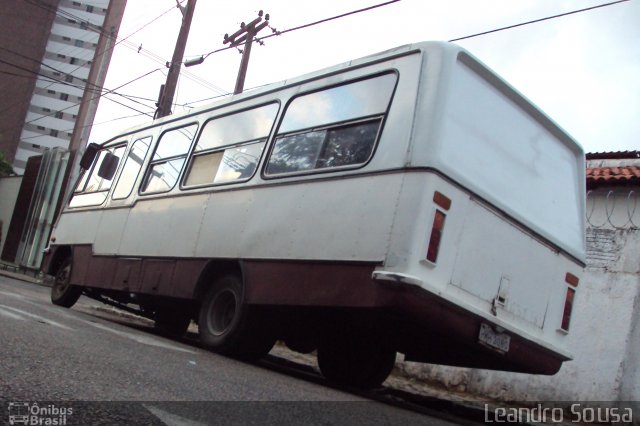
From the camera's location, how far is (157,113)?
18.0 metres

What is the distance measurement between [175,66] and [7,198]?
1708 cm

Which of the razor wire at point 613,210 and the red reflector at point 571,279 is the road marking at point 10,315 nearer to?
the red reflector at point 571,279

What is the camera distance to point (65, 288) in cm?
1031

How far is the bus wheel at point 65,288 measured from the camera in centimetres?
1025

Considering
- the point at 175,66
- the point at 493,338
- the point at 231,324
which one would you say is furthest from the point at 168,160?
the point at 175,66

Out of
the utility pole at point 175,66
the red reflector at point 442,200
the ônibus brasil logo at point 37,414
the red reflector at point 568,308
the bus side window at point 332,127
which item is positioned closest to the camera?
the ônibus brasil logo at point 37,414

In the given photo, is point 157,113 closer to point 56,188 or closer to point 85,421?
point 56,188

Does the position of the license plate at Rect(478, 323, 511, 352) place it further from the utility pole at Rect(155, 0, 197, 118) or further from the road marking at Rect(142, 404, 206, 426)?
the utility pole at Rect(155, 0, 197, 118)

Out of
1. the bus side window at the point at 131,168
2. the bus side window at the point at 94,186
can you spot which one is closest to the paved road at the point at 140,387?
the bus side window at the point at 131,168

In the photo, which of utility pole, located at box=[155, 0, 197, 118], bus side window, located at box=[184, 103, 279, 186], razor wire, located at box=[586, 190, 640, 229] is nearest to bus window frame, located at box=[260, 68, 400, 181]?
bus side window, located at box=[184, 103, 279, 186]

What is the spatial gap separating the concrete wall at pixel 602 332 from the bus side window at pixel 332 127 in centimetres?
439

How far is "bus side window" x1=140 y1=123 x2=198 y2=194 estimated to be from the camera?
826 cm

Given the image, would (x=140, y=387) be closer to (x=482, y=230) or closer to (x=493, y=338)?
(x=493, y=338)

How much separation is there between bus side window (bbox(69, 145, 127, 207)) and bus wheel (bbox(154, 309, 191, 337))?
1944mm
